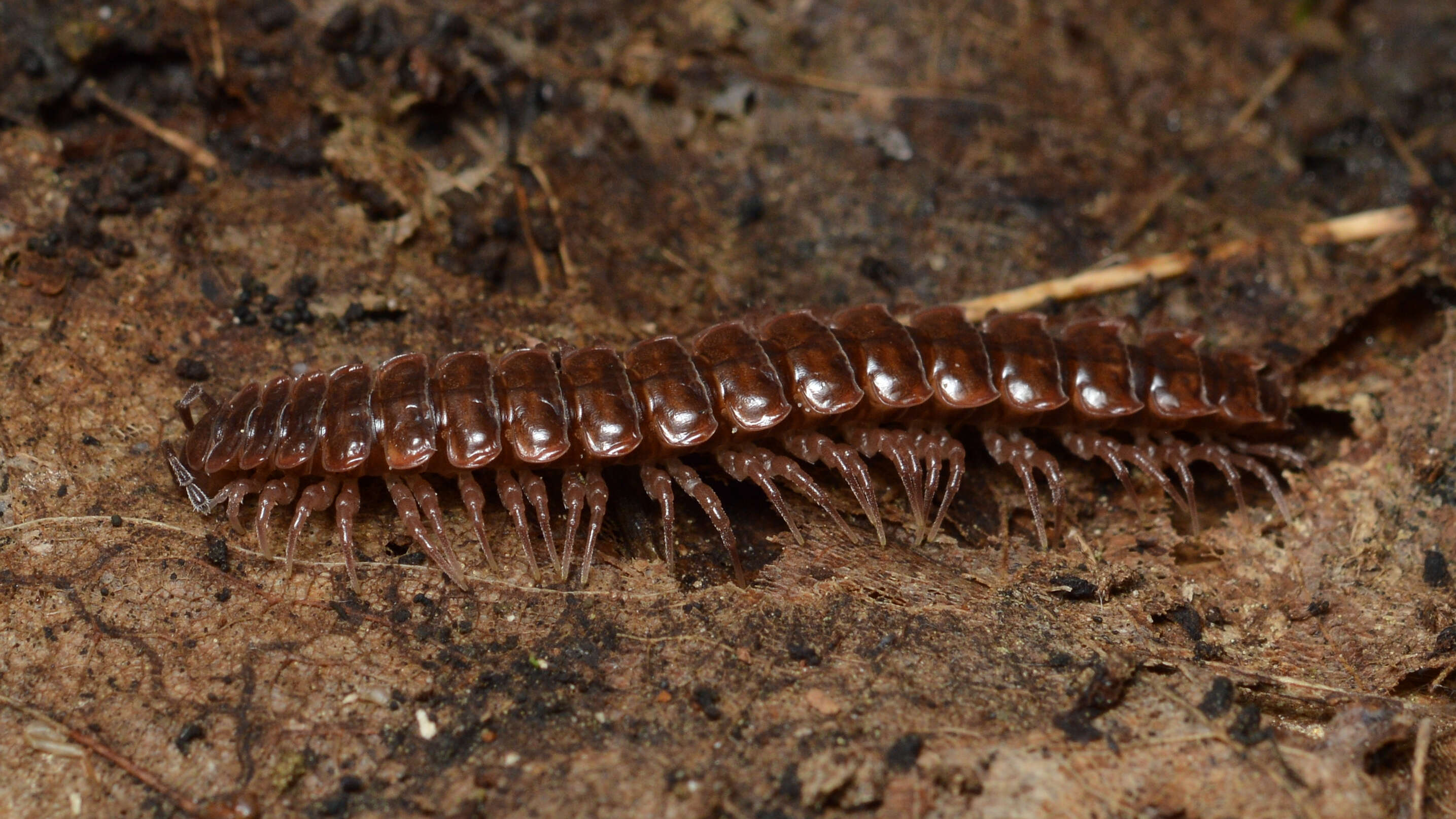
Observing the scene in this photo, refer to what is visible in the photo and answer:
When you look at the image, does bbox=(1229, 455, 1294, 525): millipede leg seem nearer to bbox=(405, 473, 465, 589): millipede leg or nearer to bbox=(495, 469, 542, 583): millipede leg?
bbox=(495, 469, 542, 583): millipede leg

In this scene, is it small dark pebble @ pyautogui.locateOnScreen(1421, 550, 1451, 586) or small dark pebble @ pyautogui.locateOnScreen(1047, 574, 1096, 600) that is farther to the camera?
small dark pebble @ pyautogui.locateOnScreen(1421, 550, 1451, 586)

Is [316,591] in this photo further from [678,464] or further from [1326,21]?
[1326,21]

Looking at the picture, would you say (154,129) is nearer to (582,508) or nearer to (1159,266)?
(582,508)

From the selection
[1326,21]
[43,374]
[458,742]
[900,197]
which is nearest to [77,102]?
[43,374]

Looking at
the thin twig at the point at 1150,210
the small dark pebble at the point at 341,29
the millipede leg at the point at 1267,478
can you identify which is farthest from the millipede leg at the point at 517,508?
the thin twig at the point at 1150,210

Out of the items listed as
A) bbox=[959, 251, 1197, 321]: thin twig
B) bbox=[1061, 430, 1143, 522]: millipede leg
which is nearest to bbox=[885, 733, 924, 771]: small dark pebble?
bbox=[1061, 430, 1143, 522]: millipede leg

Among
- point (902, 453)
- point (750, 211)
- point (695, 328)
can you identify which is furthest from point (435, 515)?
point (750, 211)
